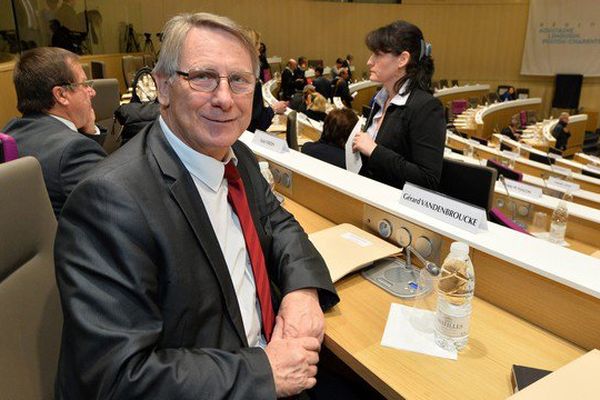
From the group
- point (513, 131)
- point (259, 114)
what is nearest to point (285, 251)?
point (259, 114)

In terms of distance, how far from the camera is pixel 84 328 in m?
0.85

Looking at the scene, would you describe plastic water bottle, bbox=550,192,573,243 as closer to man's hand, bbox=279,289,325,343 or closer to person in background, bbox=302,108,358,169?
person in background, bbox=302,108,358,169

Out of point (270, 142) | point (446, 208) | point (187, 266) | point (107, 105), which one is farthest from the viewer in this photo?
point (107, 105)

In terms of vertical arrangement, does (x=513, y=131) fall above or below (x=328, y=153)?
below

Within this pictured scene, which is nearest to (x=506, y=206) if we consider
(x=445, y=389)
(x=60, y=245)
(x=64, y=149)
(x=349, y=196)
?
(x=349, y=196)

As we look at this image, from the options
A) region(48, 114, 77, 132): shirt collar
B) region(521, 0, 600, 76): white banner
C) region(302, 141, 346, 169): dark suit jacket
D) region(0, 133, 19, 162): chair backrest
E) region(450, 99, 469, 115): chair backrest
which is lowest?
region(450, 99, 469, 115): chair backrest

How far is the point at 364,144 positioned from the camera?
206cm

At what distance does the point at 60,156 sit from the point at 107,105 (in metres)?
2.31

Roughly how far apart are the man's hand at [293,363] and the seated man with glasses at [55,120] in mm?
1176

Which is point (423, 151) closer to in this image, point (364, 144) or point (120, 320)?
point (364, 144)

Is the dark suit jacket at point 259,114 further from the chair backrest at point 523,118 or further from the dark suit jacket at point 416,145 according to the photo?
the chair backrest at point 523,118

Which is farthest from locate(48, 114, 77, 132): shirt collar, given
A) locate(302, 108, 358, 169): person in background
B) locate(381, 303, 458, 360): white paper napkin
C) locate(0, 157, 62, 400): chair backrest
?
locate(381, 303, 458, 360): white paper napkin

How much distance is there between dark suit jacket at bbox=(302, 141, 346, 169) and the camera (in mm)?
2711

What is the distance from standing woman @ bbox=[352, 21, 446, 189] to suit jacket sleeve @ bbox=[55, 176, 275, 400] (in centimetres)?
125
